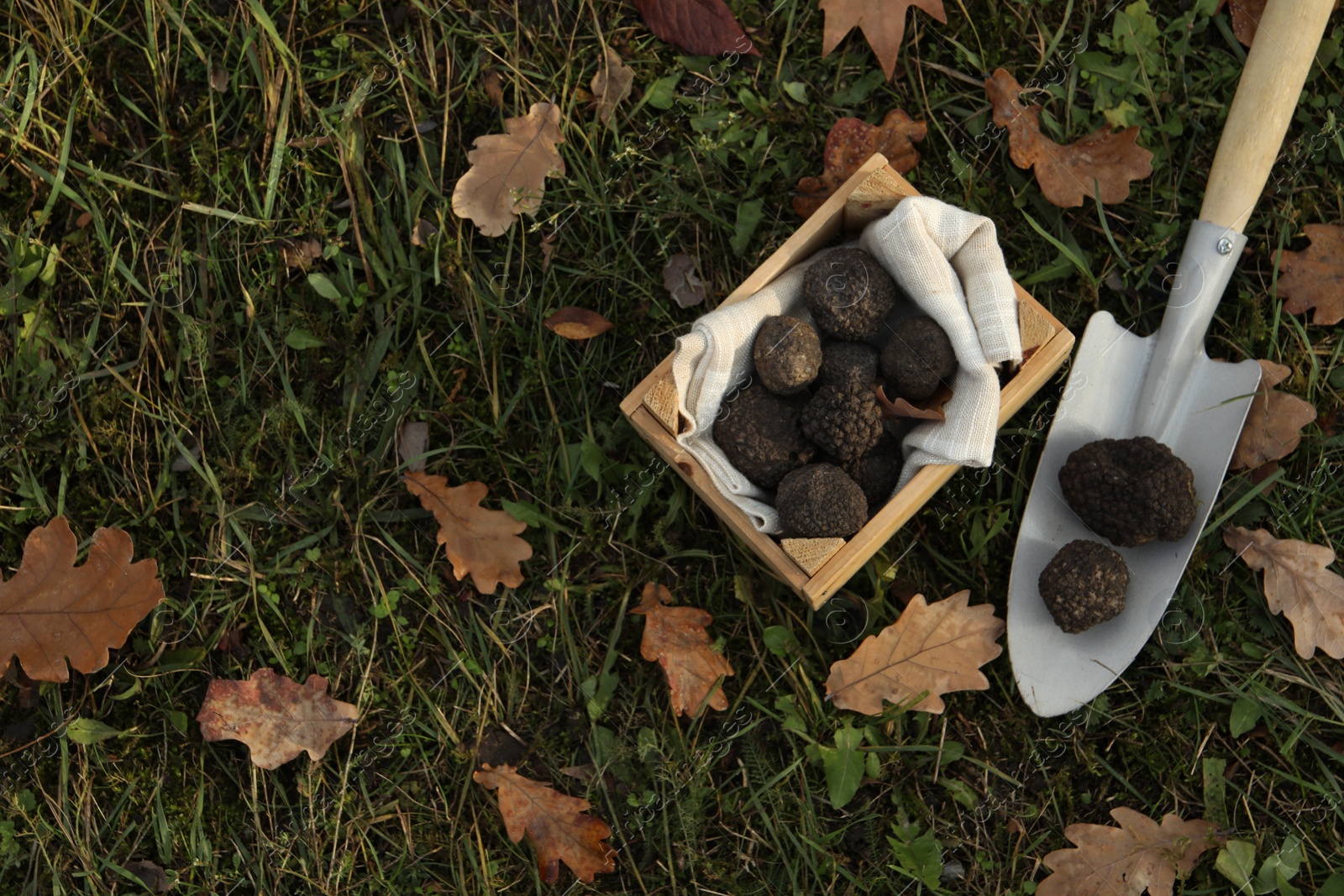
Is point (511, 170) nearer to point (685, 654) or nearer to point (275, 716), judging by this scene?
point (685, 654)

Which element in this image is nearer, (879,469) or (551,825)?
(879,469)

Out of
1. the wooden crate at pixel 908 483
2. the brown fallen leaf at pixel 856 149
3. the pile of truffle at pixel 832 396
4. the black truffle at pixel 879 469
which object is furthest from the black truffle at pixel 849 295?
the brown fallen leaf at pixel 856 149

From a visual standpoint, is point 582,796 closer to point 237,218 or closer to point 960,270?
point 960,270

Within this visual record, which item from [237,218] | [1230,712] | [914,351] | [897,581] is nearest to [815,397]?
[914,351]

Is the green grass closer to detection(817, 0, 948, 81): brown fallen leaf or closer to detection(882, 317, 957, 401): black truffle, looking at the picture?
detection(817, 0, 948, 81): brown fallen leaf

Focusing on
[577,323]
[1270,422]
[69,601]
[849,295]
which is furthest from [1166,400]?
[69,601]

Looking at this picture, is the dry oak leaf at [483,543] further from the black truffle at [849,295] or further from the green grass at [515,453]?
the black truffle at [849,295]
